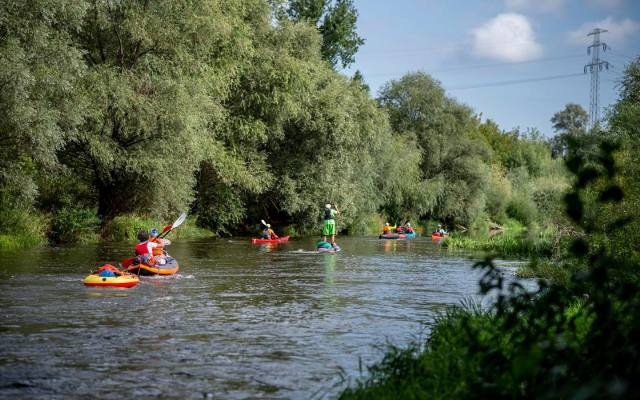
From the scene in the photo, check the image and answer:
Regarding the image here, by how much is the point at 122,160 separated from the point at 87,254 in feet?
17.7

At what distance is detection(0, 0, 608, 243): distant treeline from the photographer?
71.5 ft

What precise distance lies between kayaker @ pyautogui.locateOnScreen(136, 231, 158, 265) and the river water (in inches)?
19.6

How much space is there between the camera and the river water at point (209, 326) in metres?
7.80

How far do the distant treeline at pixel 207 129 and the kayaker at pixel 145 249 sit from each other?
18.2ft

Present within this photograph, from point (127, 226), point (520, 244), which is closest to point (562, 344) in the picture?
point (520, 244)

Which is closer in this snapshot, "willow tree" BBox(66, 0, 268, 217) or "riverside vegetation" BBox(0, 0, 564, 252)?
"riverside vegetation" BBox(0, 0, 564, 252)

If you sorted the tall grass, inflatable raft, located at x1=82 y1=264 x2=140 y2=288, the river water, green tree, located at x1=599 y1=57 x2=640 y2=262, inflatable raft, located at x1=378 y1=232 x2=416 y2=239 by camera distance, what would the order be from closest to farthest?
the river water → green tree, located at x1=599 y1=57 x2=640 y2=262 → inflatable raft, located at x1=82 y1=264 x2=140 y2=288 → the tall grass → inflatable raft, located at x1=378 y1=232 x2=416 y2=239

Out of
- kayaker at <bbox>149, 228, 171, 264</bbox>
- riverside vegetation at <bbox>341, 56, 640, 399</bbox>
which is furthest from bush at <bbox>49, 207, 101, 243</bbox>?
riverside vegetation at <bbox>341, 56, 640, 399</bbox>

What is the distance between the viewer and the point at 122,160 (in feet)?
89.2

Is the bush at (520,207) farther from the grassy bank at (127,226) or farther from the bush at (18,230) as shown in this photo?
the bush at (18,230)

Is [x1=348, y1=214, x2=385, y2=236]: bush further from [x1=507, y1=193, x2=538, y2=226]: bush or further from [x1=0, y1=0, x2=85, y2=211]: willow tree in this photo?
[x1=0, y1=0, x2=85, y2=211]: willow tree

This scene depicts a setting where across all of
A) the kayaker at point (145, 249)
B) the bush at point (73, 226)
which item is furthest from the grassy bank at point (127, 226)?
the kayaker at point (145, 249)

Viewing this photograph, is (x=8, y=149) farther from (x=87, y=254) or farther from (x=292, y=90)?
(x=292, y=90)

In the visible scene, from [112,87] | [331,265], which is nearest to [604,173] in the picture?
[331,265]
